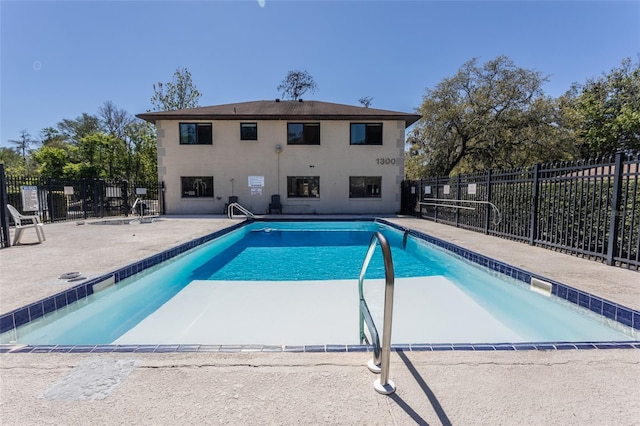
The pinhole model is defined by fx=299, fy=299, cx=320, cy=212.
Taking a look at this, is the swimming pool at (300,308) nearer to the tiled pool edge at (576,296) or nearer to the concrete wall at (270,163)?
the tiled pool edge at (576,296)

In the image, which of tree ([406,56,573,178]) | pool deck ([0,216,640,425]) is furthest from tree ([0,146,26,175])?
pool deck ([0,216,640,425])

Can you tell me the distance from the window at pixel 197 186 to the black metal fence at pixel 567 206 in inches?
477

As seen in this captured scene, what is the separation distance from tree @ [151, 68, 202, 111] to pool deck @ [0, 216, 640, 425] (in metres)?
27.1

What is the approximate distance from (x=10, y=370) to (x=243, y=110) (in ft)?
51.3

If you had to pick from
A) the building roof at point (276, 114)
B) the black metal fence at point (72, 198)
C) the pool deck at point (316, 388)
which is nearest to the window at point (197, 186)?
the black metal fence at point (72, 198)

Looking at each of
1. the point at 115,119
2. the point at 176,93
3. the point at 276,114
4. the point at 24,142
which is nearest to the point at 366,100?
the point at 176,93

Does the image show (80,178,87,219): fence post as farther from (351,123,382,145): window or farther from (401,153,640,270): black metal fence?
(401,153,640,270): black metal fence

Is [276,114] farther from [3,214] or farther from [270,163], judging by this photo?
[3,214]

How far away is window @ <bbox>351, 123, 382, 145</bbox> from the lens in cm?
1579

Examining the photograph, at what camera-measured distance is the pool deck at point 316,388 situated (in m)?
1.58

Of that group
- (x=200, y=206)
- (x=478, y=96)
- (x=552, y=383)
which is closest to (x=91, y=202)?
(x=200, y=206)

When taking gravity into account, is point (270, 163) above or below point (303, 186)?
above

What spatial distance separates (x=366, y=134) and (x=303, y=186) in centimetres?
432

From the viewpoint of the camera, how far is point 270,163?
51.2 ft
